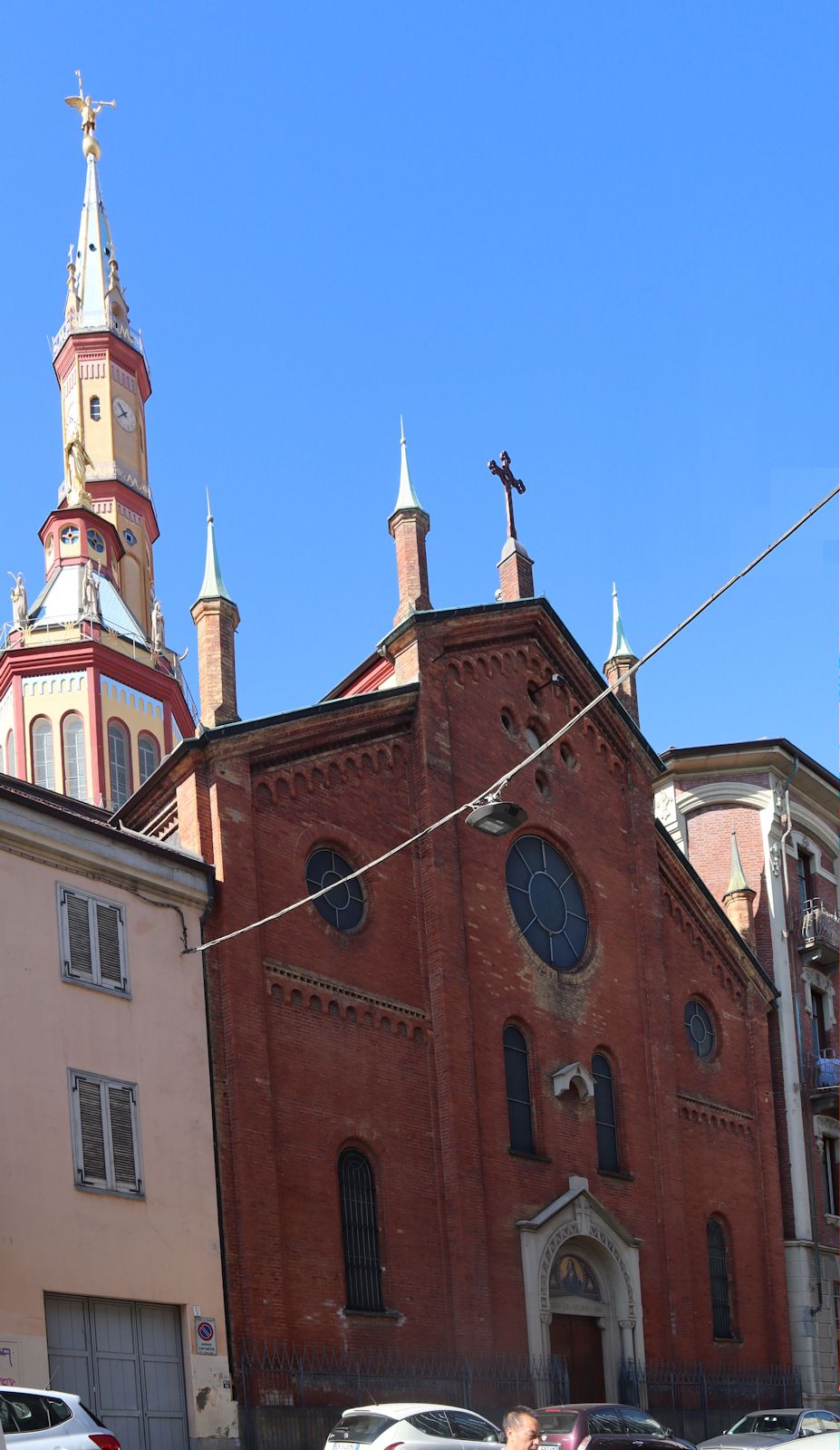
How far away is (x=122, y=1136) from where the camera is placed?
21.4 meters

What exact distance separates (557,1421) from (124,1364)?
5.08m

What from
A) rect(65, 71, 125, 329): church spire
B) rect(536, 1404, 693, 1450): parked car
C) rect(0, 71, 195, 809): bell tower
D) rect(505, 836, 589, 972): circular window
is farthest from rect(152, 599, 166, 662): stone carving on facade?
rect(536, 1404, 693, 1450): parked car

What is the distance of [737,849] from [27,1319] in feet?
72.1

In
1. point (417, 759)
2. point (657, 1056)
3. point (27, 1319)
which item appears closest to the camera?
point (27, 1319)

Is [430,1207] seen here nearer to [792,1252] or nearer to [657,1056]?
[657,1056]

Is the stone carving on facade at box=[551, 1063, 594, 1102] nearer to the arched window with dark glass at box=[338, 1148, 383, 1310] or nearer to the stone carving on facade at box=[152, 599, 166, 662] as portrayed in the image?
the arched window with dark glass at box=[338, 1148, 383, 1310]

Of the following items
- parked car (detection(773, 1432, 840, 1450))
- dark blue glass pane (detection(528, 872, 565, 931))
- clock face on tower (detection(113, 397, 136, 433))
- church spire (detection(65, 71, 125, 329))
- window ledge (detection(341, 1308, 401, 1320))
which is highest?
church spire (detection(65, 71, 125, 329))

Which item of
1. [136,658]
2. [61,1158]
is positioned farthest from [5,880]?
[136,658]

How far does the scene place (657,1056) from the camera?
31.8 m

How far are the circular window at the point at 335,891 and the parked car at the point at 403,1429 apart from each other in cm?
864

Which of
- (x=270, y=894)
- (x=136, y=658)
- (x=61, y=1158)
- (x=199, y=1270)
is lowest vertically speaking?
(x=199, y=1270)

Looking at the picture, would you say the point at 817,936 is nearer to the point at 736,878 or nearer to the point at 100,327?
the point at 736,878

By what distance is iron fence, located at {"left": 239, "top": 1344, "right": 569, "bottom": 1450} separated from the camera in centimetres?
2217

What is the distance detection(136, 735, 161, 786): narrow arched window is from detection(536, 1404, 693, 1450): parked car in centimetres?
3098
